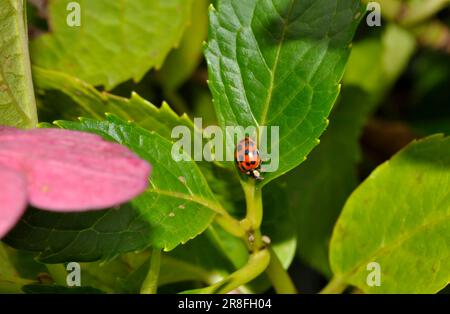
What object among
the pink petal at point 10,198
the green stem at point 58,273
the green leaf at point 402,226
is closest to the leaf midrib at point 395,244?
the green leaf at point 402,226

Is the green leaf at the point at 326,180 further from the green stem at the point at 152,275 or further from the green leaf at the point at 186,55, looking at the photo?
the green stem at the point at 152,275

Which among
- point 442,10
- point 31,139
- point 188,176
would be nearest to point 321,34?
point 188,176

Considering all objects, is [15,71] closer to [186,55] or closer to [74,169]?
[74,169]

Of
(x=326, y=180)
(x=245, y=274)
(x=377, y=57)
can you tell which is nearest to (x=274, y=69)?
(x=245, y=274)

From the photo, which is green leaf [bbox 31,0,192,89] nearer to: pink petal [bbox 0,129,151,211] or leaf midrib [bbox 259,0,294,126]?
leaf midrib [bbox 259,0,294,126]

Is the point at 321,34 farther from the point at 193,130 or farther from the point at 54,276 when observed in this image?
the point at 54,276

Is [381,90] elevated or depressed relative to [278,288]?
elevated
